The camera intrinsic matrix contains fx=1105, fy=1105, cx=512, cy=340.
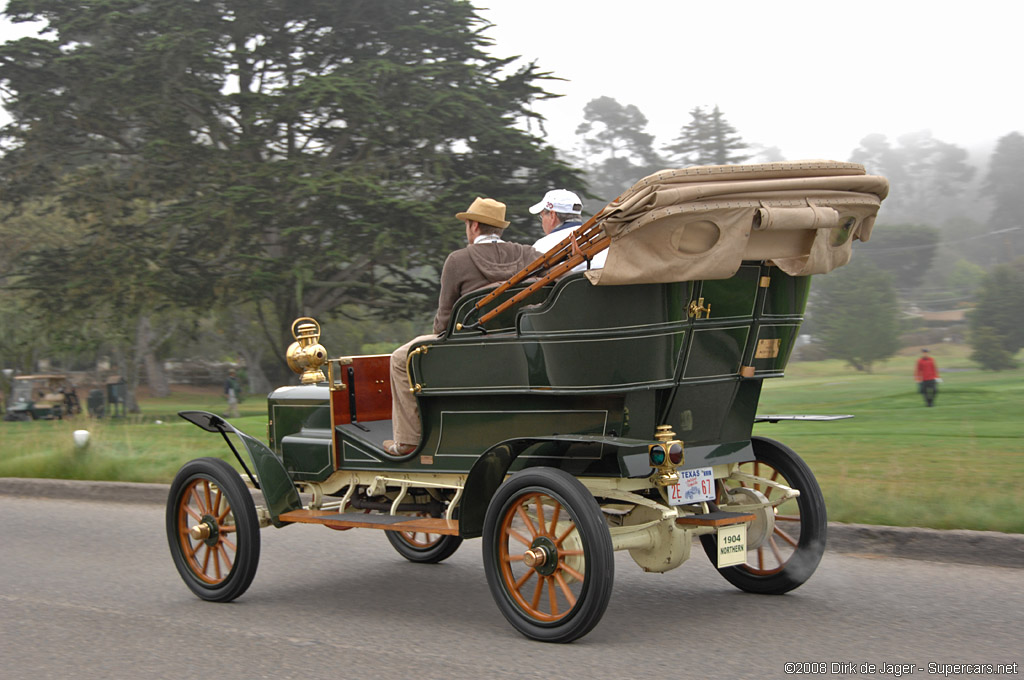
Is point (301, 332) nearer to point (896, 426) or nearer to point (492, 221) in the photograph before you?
point (492, 221)

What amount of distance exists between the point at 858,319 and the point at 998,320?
596 centimetres

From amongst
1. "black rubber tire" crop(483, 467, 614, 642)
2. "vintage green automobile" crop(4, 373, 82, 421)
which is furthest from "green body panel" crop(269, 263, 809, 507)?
"vintage green automobile" crop(4, 373, 82, 421)

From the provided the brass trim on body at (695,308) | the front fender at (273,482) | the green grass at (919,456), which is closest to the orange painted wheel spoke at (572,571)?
the brass trim on body at (695,308)

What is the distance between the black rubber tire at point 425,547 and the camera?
716cm

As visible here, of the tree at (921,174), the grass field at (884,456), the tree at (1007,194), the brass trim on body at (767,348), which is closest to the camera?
the brass trim on body at (767,348)

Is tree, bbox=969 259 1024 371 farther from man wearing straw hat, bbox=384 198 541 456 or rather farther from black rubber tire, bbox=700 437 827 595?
man wearing straw hat, bbox=384 198 541 456

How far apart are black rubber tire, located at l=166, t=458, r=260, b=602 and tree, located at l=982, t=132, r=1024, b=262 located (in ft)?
271

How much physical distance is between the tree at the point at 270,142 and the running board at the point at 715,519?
898 inches

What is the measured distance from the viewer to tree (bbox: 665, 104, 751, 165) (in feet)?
224

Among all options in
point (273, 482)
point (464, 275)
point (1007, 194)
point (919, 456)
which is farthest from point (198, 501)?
point (1007, 194)

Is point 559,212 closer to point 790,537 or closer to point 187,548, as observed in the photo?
point 790,537

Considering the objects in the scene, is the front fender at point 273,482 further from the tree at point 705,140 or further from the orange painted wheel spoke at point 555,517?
the tree at point 705,140

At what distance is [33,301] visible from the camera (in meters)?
31.5

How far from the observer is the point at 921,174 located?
132m
